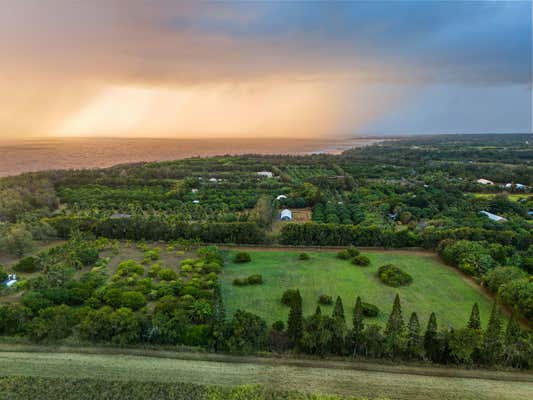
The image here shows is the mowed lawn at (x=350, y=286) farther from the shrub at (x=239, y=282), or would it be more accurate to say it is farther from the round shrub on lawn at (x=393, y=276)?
the round shrub on lawn at (x=393, y=276)

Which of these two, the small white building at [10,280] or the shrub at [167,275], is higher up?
the small white building at [10,280]

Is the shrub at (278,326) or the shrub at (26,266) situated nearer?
the shrub at (278,326)

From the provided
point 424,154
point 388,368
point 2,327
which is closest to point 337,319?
point 388,368

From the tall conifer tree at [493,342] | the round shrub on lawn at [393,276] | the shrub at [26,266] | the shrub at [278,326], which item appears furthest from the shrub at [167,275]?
the tall conifer tree at [493,342]

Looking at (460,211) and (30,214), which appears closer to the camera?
(30,214)

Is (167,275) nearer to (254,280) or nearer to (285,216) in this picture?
(254,280)

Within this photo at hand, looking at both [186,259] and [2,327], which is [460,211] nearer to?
[186,259]
